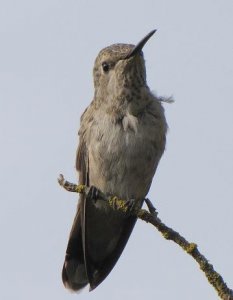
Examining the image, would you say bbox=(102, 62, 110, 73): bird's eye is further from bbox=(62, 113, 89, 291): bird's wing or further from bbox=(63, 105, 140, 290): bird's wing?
bbox=(62, 113, 89, 291): bird's wing

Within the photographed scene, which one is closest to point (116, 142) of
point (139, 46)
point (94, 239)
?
point (139, 46)

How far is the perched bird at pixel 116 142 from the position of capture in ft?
22.1

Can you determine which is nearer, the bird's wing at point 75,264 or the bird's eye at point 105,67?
the bird's eye at point 105,67

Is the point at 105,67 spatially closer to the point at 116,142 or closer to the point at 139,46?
the point at 139,46

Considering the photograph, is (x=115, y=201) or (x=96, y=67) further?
(x=96, y=67)

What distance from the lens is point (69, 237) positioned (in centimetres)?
781

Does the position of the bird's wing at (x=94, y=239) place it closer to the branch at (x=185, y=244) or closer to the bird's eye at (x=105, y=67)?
the bird's eye at (x=105, y=67)

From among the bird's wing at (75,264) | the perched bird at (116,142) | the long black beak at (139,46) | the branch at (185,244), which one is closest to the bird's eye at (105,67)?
the perched bird at (116,142)

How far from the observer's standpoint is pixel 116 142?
6.66 m

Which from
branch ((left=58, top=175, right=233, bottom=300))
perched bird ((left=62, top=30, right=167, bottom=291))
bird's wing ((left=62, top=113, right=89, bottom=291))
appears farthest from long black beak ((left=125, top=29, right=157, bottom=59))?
branch ((left=58, top=175, right=233, bottom=300))

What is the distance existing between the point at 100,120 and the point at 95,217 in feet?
4.27

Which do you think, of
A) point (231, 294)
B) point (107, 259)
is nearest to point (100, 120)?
point (107, 259)

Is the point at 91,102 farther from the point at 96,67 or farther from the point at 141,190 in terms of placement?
the point at 141,190

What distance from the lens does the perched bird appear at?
673cm
